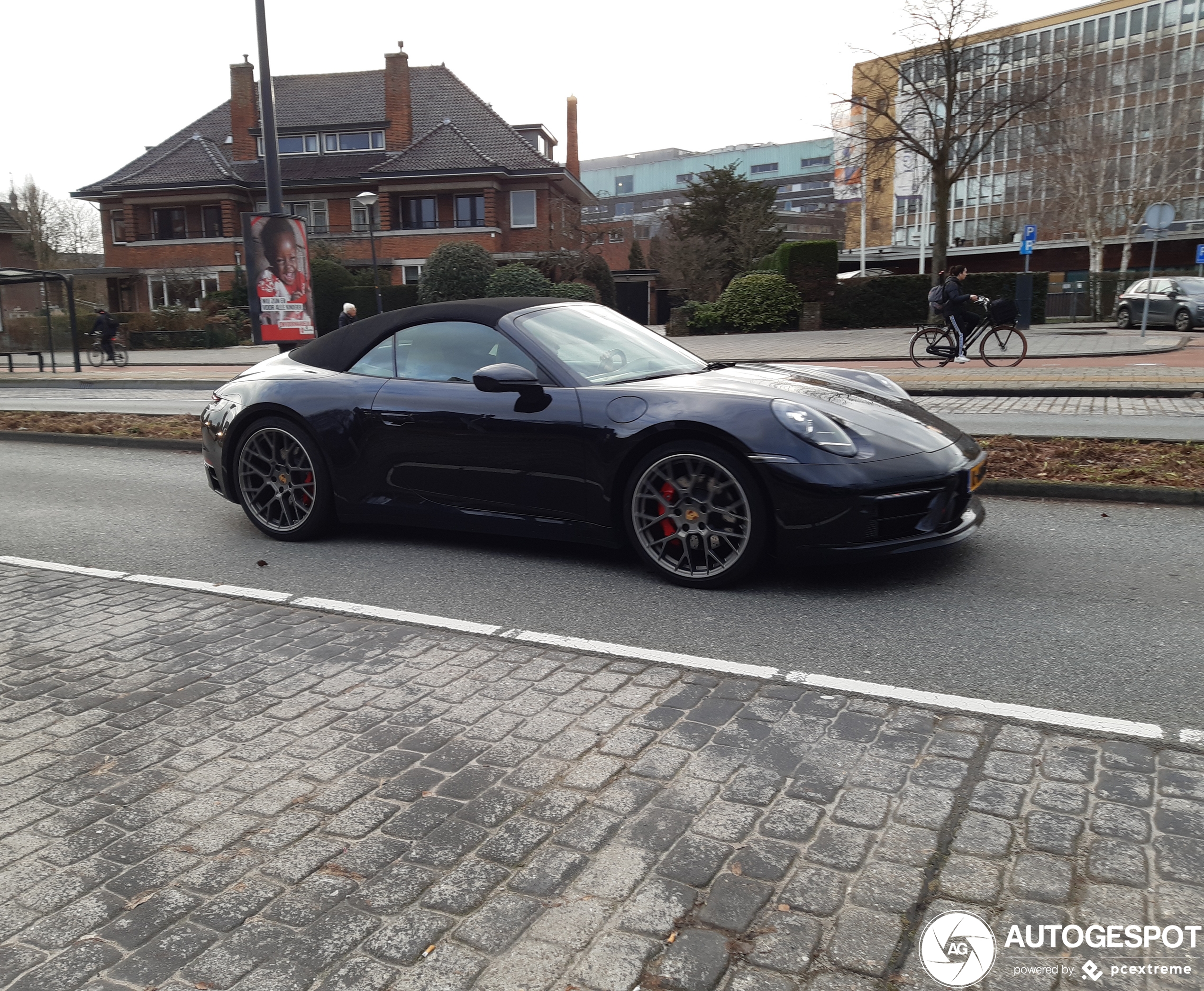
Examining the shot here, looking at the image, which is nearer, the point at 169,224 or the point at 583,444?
the point at 583,444

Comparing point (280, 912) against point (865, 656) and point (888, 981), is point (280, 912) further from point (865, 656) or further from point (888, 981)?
point (865, 656)

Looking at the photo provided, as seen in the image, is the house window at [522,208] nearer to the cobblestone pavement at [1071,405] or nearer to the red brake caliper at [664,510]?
the cobblestone pavement at [1071,405]

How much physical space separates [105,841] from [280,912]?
2.24 ft

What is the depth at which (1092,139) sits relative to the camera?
5016cm

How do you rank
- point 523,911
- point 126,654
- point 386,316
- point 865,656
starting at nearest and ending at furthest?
point 523,911, point 865,656, point 126,654, point 386,316

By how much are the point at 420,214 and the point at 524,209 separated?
5069 millimetres

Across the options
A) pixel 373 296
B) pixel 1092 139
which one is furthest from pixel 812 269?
pixel 1092 139

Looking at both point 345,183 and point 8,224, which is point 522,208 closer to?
point 345,183

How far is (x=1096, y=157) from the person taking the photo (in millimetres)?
49969

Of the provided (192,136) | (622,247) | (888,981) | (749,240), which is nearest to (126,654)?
(888,981)

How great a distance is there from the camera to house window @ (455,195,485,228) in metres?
48.2

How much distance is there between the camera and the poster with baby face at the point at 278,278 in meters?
17.1

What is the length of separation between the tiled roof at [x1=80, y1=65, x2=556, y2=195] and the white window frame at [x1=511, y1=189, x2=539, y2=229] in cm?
128

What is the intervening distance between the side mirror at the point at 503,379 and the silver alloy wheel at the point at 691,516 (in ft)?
2.70
